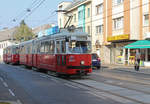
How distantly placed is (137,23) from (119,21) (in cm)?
397

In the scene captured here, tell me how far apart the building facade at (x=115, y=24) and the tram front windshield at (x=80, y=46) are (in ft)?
48.9

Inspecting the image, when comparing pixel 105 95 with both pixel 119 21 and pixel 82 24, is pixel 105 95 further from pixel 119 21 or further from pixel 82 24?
pixel 82 24

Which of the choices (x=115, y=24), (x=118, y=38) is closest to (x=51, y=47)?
(x=118, y=38)

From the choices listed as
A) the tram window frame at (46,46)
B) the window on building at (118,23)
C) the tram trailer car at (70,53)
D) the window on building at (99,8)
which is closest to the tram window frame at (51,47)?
the tram trailer car at (70,53)

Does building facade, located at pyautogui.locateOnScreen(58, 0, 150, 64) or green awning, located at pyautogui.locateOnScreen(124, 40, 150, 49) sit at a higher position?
building facade, located at pyautogui.locateOnScreen(58, 0, 150, 64)

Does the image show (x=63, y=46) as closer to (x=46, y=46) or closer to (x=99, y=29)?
(x=46, y=46)

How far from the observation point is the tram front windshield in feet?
58.1

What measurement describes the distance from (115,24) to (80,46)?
2224 centimetres

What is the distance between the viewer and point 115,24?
129 feet

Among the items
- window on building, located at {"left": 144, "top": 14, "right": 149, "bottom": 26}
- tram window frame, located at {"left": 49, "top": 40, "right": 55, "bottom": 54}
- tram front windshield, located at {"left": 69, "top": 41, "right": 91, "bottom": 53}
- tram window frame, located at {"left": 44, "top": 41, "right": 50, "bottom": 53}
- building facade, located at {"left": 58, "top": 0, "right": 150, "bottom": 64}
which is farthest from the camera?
building facade, located at {"left": 58, "top": 0, "right": 150, "bottom": 64}

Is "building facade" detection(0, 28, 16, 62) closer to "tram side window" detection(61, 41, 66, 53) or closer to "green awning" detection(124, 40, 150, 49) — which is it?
"green awning" detection(124, 40, 150, 49)

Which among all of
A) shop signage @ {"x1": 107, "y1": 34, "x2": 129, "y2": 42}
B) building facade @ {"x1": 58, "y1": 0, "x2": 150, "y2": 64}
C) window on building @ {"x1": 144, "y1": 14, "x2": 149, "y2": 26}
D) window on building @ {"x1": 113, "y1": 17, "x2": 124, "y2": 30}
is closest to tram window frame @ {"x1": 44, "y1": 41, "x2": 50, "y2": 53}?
building facade @ {"x1": 58, "y1": 0, "x2": 150, "y2": 64}

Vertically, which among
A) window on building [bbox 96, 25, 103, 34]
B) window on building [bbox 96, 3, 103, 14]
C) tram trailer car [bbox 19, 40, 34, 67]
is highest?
window on building [bbox 96, 3, 103, 14]

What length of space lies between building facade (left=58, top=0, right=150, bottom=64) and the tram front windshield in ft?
48.9
